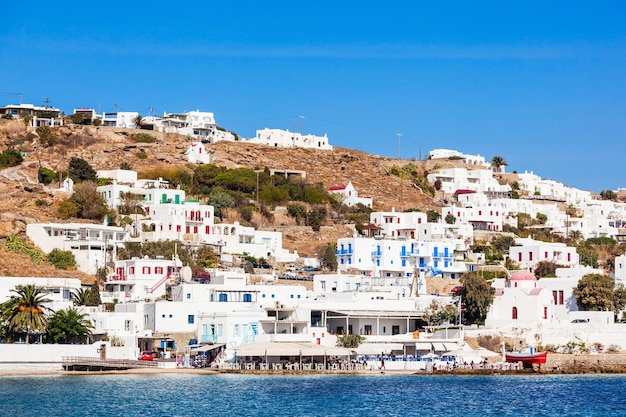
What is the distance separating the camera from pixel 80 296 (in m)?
72.1

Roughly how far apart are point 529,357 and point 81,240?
1343 inches

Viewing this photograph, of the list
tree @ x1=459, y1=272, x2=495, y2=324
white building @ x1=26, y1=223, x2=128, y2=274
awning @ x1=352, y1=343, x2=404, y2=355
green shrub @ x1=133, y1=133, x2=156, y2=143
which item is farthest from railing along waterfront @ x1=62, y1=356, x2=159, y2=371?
green shrub @ x1=133, y1=133, x2=156, y2=143

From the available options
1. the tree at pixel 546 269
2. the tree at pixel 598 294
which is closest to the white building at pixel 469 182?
the tree at pixel 546 269

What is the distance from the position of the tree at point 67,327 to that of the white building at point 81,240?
16.2 m

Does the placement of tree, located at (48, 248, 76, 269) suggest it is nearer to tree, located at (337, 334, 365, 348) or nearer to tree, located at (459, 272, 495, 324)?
tree, located at (337, 334, 365, 348)

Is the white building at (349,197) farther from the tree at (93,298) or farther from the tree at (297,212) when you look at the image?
the tree at (93,298)

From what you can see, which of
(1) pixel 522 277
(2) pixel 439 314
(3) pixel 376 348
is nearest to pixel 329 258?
(1) pixel 522 277

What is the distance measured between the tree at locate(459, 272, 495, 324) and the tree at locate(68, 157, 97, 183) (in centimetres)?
4333

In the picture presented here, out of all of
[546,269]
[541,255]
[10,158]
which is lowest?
[546,269]

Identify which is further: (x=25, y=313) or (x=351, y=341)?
(x=351, y=341)

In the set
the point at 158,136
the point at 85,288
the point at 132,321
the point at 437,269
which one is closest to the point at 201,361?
→ the point at 132,321

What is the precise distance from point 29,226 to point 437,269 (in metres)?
31.8

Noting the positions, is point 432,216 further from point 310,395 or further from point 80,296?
point 310,395

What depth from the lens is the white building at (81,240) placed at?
8275 cm
